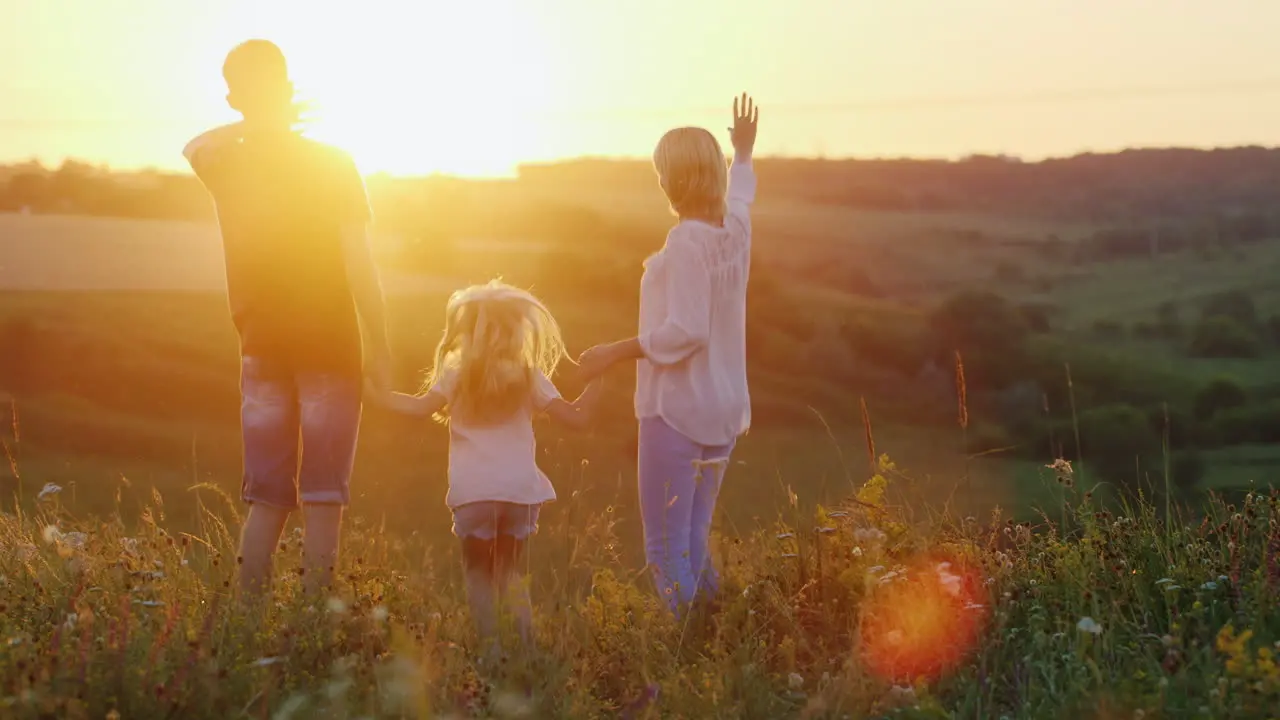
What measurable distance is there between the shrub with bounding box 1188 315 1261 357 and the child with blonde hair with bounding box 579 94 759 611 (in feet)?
196

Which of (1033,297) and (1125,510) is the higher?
(1125,510)

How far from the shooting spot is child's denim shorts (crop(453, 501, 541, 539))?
14.9ft

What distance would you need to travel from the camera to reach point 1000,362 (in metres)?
53.5

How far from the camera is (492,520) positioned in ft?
14.9

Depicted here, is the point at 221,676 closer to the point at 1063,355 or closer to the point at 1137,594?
the point at 1137,594

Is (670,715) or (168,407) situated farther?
(168,407)

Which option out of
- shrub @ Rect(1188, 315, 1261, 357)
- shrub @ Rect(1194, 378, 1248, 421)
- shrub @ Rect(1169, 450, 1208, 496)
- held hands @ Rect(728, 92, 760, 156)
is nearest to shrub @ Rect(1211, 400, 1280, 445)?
shrub @ Rect(1194, 378, 1248, 421)

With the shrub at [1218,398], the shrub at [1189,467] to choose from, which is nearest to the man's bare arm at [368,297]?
the shrub at [1189,467]

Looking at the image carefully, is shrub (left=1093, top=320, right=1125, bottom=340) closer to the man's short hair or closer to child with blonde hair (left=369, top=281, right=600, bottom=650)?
child with blonde hair (left=369, top=281, right=600, bottom=650)

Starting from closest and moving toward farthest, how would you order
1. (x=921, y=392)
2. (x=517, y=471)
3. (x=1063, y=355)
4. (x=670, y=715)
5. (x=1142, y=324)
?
1. (x=670, y=715)
2. (x=517, y=471)
3. (x=921, y=392)
4. (x=1063, y=355)
5. (x=1142, y=324)

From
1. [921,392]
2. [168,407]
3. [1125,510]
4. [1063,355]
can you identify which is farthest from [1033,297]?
[1125,510]

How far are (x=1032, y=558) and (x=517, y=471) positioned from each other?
6.00ft

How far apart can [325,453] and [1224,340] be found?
60.8m

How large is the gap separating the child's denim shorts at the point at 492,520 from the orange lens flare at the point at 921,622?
118cm
